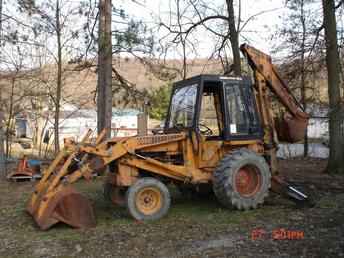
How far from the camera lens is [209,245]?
18.5ft

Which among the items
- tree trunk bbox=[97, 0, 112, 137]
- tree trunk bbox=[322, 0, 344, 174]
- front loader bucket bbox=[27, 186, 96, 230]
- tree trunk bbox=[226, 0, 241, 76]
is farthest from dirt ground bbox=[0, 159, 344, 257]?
tree trunk bbox=[226, 0, 241, 76]

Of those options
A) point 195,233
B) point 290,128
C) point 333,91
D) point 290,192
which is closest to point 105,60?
point 290,128

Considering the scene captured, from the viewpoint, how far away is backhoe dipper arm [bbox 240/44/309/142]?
8.49 m

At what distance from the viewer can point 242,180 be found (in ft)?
26.0

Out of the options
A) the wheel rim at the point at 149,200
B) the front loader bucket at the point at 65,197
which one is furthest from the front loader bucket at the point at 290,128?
the front loader bucket at the point at 65,197

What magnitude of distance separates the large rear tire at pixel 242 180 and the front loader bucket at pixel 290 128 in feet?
3.16

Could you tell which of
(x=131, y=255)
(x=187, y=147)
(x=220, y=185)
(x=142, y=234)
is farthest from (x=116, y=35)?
(x=131, y=255)

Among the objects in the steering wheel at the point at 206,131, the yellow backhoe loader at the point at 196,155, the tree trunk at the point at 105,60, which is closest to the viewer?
the yellow backhoe loader at the point at 196,155

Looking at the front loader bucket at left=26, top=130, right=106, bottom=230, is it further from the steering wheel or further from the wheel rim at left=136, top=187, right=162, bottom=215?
the steering wheel

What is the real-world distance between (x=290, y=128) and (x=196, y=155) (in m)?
2.09

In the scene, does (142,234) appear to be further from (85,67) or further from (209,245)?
(85,67)

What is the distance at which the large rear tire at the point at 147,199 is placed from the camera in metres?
7.12

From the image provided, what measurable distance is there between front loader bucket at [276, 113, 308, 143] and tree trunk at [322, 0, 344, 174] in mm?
3792

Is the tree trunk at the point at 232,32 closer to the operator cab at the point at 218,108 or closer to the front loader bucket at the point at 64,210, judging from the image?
the operator cab at the point at 218,108
